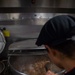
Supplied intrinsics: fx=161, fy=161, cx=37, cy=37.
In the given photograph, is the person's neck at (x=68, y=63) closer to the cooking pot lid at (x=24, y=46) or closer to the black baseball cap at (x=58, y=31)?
the black baseball cap at (x=58, y=31)

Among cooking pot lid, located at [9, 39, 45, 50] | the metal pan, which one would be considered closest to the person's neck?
the metal pan

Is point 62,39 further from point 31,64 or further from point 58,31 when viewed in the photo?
point 31,64

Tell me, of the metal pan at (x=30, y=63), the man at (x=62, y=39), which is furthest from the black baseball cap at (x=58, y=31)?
the metal pan at (x=30, y=63)

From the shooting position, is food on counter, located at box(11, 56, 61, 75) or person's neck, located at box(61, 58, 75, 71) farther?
food on counter, located at box(11, 56, 61, 75)

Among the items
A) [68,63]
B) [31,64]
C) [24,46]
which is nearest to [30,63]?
[31,64]

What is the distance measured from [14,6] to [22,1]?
0.08 meters

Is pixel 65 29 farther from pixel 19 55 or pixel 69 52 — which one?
pixel 19 55

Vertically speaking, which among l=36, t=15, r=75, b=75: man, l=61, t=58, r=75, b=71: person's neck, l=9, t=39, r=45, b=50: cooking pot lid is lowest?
l=9, t=39, r=45, b=50: cooking pot lid

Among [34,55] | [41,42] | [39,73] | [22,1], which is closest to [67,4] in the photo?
[22,1]

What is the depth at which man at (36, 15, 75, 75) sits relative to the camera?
1.74 ft

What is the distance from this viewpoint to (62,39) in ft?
1.75

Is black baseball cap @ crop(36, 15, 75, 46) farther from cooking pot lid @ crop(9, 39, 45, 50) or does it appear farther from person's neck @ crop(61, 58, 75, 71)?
cooking pot lid @ crop(9, 39, 45, 50)

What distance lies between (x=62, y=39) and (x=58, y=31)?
30 mm

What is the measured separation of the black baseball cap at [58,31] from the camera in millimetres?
529
